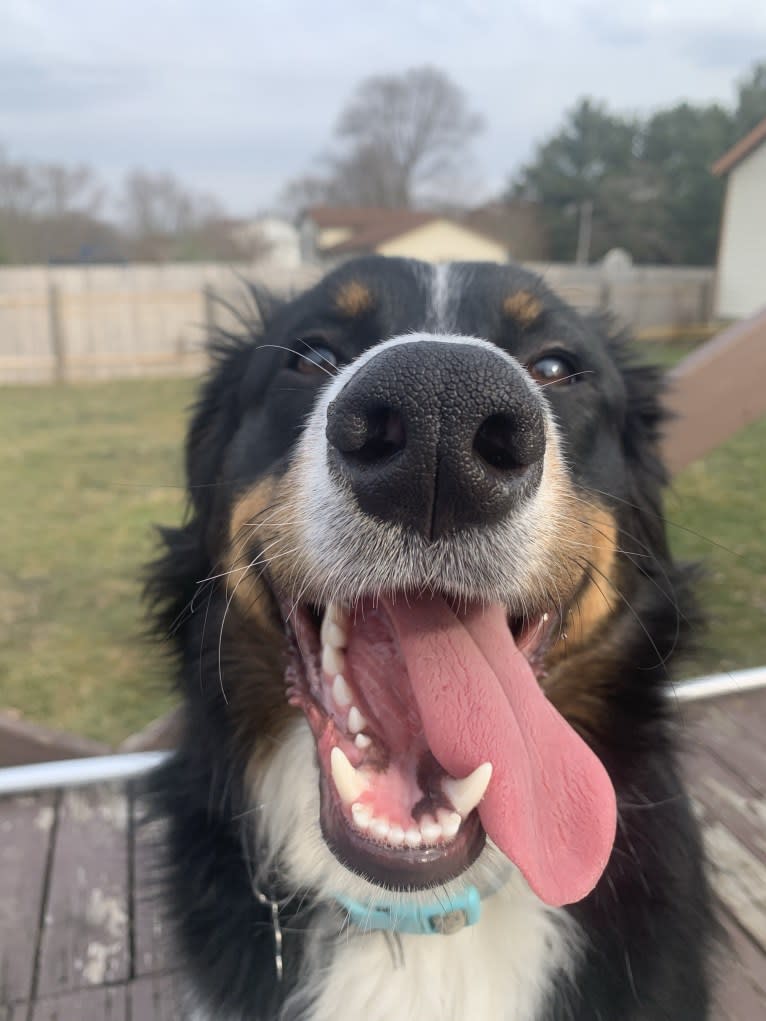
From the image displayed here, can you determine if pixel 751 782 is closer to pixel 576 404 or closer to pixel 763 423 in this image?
pixel 576 404

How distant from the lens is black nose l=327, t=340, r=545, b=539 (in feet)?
4.23

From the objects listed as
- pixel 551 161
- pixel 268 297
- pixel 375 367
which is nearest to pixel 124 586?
pixel 268 297

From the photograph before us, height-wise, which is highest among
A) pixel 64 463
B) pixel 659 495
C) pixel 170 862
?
pixel 659 495

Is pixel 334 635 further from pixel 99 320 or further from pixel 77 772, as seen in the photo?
pixel 99 320

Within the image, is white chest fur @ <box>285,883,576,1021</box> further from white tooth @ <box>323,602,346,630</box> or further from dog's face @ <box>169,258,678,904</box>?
white tooth @ <box>323,602,346,630</box>

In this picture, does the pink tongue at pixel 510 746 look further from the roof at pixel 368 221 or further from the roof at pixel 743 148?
the roof at pixel 368 221

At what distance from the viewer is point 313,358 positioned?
6.88ft

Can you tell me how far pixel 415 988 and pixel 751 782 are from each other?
1.58 meters

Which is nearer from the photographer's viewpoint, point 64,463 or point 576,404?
point 576,404

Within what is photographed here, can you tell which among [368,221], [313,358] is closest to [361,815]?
[313,358]

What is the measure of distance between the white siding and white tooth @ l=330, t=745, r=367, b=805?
20008 millimetres

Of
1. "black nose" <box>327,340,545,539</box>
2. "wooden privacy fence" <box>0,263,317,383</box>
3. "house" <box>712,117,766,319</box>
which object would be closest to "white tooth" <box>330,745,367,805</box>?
"black nose" <box>327,340,545,539</box>

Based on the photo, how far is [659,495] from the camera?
2.33 meters

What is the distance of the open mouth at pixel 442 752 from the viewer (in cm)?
156
